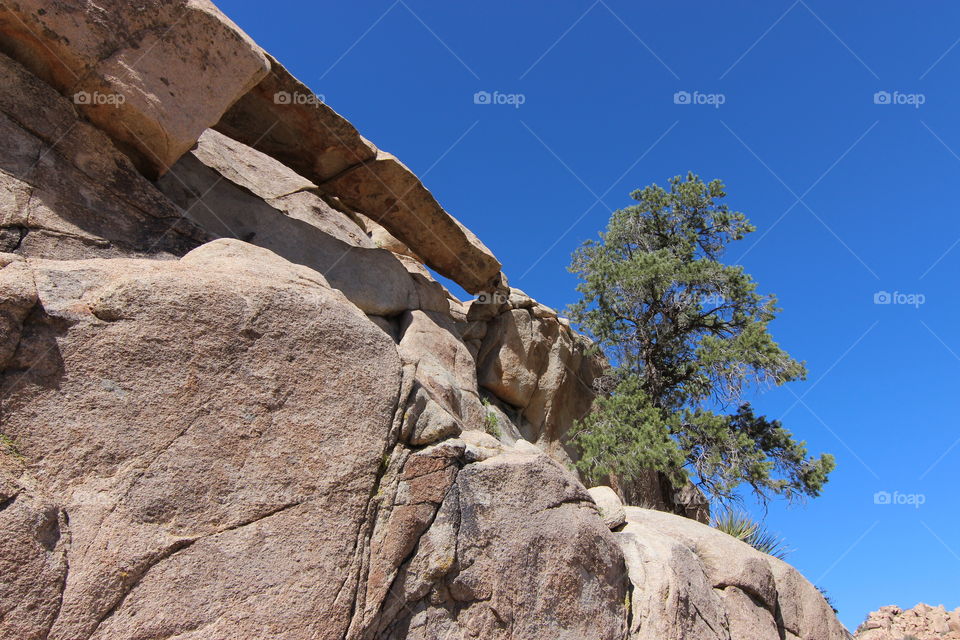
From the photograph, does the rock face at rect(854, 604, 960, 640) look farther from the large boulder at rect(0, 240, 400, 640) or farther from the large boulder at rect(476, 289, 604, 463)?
the large boulder at rect(0, 240, 400, 640)

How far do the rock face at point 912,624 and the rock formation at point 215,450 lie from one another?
8.92 metres

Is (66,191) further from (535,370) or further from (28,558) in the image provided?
(535,370)

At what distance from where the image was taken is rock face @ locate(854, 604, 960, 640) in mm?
18969

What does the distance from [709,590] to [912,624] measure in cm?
1403

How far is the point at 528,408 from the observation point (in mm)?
20656

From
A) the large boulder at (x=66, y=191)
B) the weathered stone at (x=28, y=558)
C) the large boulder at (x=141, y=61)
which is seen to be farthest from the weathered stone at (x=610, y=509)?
the large boulder at (x=141, y=61)

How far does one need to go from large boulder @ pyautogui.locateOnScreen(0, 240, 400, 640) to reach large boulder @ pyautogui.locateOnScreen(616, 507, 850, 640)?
14.8ft

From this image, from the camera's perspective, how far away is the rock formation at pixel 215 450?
19.3 ft

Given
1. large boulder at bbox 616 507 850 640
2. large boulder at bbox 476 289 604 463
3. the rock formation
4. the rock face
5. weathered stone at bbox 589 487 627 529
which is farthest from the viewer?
large boulder at bbox 476 289 604 463

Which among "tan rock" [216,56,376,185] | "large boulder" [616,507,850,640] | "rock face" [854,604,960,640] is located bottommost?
"large boulder" [616,507,850,640]

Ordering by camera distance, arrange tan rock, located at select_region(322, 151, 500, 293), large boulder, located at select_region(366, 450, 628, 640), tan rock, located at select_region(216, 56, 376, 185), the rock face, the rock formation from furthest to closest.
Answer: the rock face, tan rock, located at select_region(322, 151, 500, 293), tan rock, located at select_region(216, 56, 376, 185), large boulder, located at select_region(366, 450, 628, 640), the rock formation

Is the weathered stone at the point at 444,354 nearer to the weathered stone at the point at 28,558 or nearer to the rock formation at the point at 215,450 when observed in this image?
the rock formation at the point at 215,450

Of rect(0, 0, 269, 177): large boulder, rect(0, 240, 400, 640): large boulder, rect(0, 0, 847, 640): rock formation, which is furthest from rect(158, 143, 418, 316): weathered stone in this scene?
rect(0, 240, 400, 640): large boulder

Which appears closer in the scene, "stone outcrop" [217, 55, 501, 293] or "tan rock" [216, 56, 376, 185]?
"tan rock" [216, 56, 376, 185]
